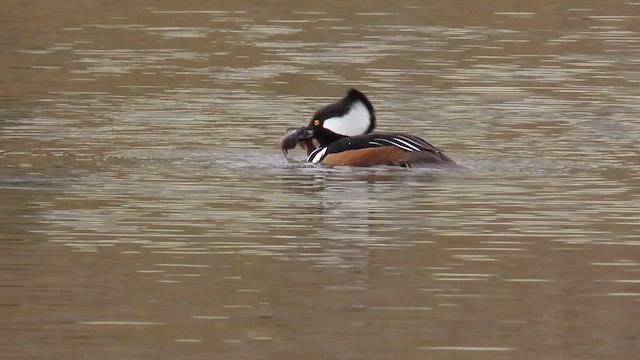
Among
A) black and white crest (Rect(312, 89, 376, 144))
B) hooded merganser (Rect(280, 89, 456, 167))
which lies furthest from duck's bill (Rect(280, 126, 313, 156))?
black and white crest (Rect(312, 89, 376, 144))

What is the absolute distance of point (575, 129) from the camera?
19094 millimetres

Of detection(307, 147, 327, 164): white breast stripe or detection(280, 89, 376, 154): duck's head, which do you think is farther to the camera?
detection(280, 89, 376, 154): duck's head

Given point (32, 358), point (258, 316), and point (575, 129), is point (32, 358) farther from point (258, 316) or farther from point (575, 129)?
point (575, 129)

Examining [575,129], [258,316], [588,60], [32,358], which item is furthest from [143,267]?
[588,60]

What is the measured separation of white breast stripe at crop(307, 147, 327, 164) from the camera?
56.0 ft

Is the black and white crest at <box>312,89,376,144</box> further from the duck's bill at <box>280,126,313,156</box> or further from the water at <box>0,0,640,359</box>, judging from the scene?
the water at <box>0,0,640,359</box>

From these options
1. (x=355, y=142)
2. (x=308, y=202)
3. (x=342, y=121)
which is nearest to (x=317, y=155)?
(x=342, y=121)

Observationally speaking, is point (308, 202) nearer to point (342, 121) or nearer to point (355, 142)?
point (355, 142)

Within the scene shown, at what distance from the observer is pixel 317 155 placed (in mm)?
17250

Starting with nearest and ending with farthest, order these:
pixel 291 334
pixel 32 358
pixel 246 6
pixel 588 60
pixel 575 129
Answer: pixel 32 358 < pixel 291 334 < pixel 575 129 < pixel 588 60 < pixel 246 6

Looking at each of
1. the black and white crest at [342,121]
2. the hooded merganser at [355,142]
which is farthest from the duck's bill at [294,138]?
the black and white crest at [342,121]

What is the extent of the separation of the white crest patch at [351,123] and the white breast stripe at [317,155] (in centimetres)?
30

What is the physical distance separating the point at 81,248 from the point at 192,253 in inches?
28.2

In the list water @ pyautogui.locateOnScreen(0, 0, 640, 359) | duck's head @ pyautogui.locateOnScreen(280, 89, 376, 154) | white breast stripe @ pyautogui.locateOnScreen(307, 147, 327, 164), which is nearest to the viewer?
water @ pyautogui.locateOnScreen(0, 0, 640, 359)
